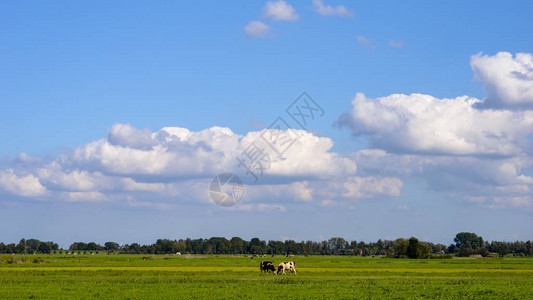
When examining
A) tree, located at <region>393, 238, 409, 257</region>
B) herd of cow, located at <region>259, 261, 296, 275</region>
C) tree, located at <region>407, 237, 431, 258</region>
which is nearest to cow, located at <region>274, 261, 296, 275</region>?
herd of cow, located at <region>259, 261, 296, 275</region>

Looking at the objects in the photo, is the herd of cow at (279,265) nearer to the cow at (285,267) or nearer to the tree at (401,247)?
the cow at (285,267)

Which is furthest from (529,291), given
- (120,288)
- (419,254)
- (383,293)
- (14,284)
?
(419,254)

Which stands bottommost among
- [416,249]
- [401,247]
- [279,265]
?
[279,265]

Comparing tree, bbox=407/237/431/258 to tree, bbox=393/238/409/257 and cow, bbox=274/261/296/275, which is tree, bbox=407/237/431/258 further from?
cow, bbox=274/261/296/275

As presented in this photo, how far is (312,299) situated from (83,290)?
57.2 feet

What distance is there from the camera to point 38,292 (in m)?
38.9

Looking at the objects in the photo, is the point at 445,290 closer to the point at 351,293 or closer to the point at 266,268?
the point at 351,293

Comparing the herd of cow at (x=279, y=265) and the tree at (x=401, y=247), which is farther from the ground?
the tree at (x=401, y=247)

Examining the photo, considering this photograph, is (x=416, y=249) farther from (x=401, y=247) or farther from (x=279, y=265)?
(x=279, y=265)

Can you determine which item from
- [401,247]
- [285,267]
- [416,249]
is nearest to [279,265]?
[285,267]

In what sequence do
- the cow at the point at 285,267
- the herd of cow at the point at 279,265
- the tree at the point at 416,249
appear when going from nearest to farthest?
the cow at the point at 285,267, the herd of cow at the point at 279,265, the tree at the point at 416,249

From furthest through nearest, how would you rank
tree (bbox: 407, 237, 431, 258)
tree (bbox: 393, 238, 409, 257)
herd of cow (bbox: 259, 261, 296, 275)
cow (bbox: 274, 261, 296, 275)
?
tree (bbox: 393, 238, 409, 257)
tree (bbox: 407, 237, 431, 258)
herd of cow (bbox: 259, 261, 296, 275)
cow (bbox: 274, 261, 296, 275)

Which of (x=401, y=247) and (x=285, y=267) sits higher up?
(x=401, y=247)

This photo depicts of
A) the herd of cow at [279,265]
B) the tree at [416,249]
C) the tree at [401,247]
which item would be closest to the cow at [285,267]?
the herd of cow at [279,265]
